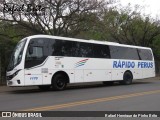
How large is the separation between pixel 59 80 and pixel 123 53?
24.4ft

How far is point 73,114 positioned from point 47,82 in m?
9.01

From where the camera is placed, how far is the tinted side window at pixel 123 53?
25188 mm

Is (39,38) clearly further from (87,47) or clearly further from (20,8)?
(20,8)

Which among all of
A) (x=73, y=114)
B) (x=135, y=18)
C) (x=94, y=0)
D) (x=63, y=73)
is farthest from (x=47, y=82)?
(x=135, y=18)

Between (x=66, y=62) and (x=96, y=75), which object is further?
(x=96, y=75)

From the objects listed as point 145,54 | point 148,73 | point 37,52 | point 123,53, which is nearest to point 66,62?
point 37,52

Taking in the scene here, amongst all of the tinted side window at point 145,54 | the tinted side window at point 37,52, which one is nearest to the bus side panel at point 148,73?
the tinted side window at point 145,54

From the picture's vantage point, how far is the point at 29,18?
2834 cm

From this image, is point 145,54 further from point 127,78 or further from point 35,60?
point 35,60

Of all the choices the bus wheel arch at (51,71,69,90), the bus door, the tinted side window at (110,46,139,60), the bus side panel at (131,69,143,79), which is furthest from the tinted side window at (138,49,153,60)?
the bus door

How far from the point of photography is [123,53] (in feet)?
86.0

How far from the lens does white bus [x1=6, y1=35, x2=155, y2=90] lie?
18939 millimetres

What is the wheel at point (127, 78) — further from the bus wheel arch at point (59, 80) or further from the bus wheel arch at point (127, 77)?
the bus wheel arch at point (59, 80)

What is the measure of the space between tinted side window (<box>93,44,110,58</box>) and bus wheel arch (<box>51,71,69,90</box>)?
334 centimetres
